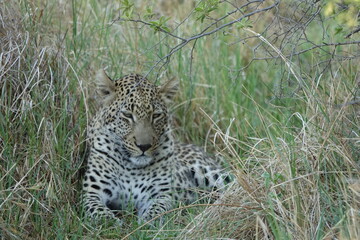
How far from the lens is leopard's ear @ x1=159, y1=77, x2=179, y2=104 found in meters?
6.78

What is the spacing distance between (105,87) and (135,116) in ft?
1.30

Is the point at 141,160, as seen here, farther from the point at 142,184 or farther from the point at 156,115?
the point at 156,115

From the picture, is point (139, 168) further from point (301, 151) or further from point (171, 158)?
point (301, 151)

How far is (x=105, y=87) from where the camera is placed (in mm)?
6617

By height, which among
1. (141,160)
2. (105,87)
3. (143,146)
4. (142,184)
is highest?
(105,87)

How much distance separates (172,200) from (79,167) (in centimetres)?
87

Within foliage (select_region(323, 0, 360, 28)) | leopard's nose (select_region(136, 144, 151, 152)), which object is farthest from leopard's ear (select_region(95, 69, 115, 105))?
foliage (select_region(323, 0, 360, 28))

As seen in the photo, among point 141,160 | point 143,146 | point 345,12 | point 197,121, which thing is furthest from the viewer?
point 197,121

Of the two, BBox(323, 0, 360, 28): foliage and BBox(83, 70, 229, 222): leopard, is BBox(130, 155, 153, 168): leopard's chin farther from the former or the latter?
BBox(323, 0, 360, 28): foliage

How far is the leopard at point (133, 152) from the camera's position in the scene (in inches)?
255

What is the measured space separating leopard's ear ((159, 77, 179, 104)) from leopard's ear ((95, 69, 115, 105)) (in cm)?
45

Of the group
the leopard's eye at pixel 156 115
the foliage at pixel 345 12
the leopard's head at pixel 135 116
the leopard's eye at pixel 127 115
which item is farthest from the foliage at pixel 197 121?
the leopard's eye at pixel 156 115

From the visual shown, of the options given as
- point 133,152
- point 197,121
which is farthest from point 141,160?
point 197,121

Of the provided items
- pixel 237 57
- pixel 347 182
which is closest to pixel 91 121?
pixel 237 57
